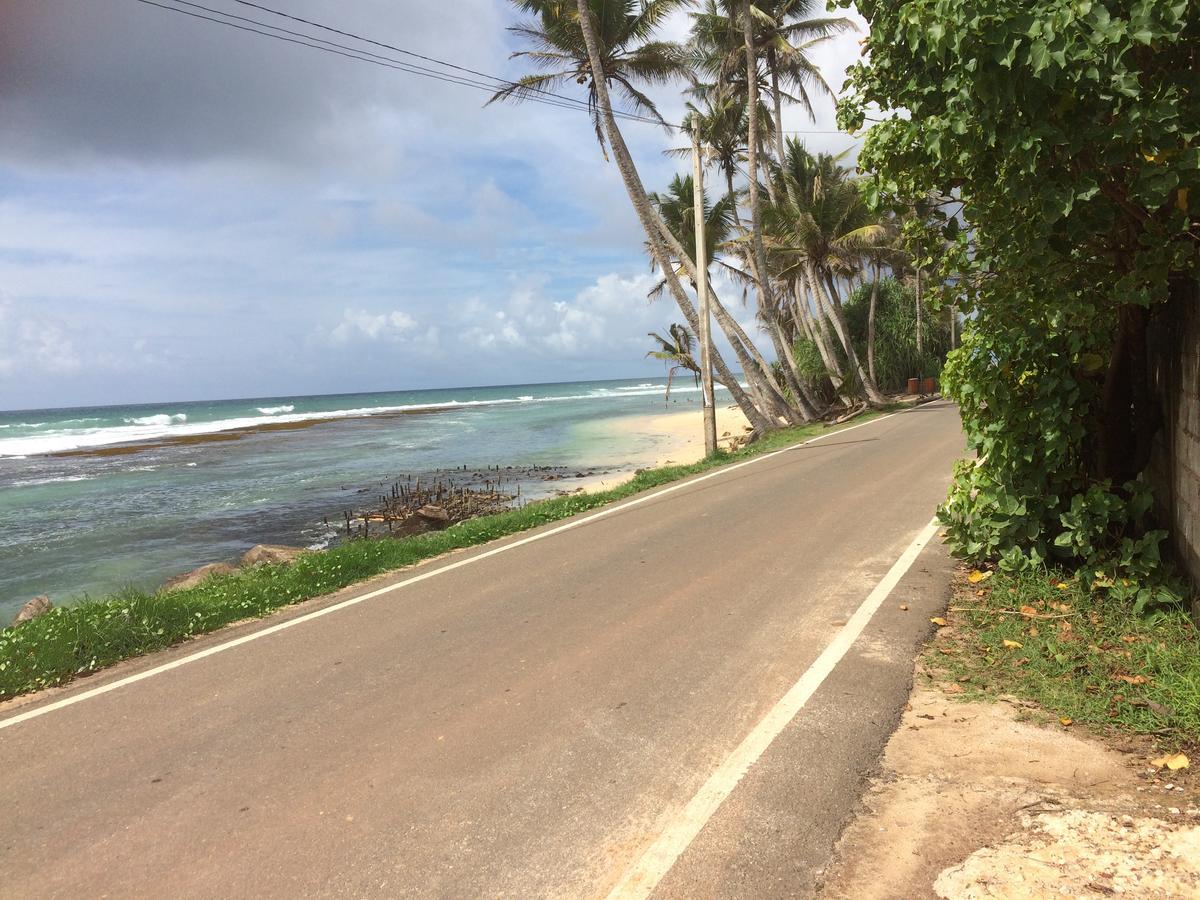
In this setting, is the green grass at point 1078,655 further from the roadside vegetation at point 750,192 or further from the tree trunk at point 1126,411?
the roadside vegetation at point 750,192

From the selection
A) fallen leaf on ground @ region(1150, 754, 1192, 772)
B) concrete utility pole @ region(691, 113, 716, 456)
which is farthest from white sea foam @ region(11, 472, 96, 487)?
fallen leaf on ground @ region(1150, 754, 1192, 772)

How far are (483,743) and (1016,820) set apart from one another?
243 cm

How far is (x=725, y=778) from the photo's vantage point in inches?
135

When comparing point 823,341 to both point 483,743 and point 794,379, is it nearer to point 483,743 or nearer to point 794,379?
point 794,379

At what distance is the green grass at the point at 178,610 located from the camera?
561 centimetres

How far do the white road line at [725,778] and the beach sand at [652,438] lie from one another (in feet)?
45.7

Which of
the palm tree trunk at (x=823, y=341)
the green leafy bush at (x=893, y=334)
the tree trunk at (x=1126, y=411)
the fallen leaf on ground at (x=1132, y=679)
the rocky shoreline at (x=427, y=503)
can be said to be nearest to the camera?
the fallen leaf on ground at (x=1132, y=679)

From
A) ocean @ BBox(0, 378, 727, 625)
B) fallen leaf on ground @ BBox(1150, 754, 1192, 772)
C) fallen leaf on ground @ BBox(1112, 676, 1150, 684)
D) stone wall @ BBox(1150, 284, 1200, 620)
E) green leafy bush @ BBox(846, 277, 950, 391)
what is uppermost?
green leafy bush @ BBox(846, 277, 950, 391)

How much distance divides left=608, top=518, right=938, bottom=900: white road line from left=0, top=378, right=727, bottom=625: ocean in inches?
446

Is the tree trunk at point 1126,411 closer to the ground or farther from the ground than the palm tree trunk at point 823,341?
closer to the ground

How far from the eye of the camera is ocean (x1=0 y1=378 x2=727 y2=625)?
14.7m

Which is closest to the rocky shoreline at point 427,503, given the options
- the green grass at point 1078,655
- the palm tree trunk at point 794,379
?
the palm tree trunk at point 794,379

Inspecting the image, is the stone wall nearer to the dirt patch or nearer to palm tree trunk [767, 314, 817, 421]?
the dirt patch

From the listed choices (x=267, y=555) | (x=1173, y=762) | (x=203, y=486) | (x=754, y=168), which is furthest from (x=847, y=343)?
(x=1173, y=762)
